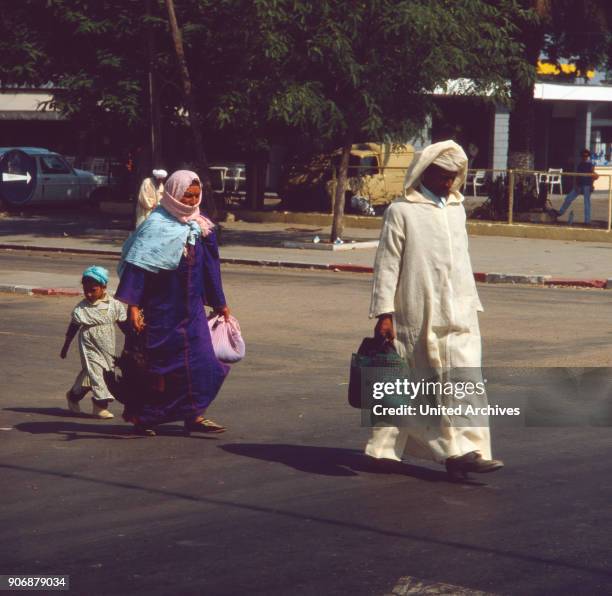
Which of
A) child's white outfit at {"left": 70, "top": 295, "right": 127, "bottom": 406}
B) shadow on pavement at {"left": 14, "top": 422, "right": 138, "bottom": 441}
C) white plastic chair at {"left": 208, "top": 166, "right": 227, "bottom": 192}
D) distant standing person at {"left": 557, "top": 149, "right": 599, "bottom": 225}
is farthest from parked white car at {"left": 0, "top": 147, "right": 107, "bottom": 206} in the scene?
shadow on pavement at {"left": 14, "top": 422, "right": 138, "bottom": 441}

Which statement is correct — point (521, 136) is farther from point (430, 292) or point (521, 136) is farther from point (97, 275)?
point (430, 292)

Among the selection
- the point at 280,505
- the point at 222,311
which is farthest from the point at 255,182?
the point at 280,505

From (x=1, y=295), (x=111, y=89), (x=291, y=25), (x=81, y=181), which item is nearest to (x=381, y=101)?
(x=291, y=25)

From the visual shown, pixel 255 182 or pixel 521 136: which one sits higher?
pixel 521 136

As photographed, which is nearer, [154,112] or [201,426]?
[201,426]

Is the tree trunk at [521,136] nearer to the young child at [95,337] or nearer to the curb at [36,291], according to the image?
the curb at [36,291]

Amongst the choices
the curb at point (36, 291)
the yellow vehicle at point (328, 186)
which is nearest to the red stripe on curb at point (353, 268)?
the curb at point (36, 291)

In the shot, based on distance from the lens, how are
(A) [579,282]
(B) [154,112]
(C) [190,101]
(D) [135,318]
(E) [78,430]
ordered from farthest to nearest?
(C) [190,101], (B) [154,112], (A) [579,282], (E) [78,430], (D) [135,318]

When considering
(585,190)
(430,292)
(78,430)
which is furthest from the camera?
(585,190)

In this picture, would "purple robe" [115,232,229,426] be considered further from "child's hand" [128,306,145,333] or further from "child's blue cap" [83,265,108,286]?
"child's blue cap" [83,265,108,286]

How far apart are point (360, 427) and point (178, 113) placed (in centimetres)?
2335

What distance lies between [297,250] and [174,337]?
17.2 metres

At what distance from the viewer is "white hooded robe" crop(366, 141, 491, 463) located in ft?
23.3

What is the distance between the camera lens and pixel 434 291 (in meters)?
7.12
